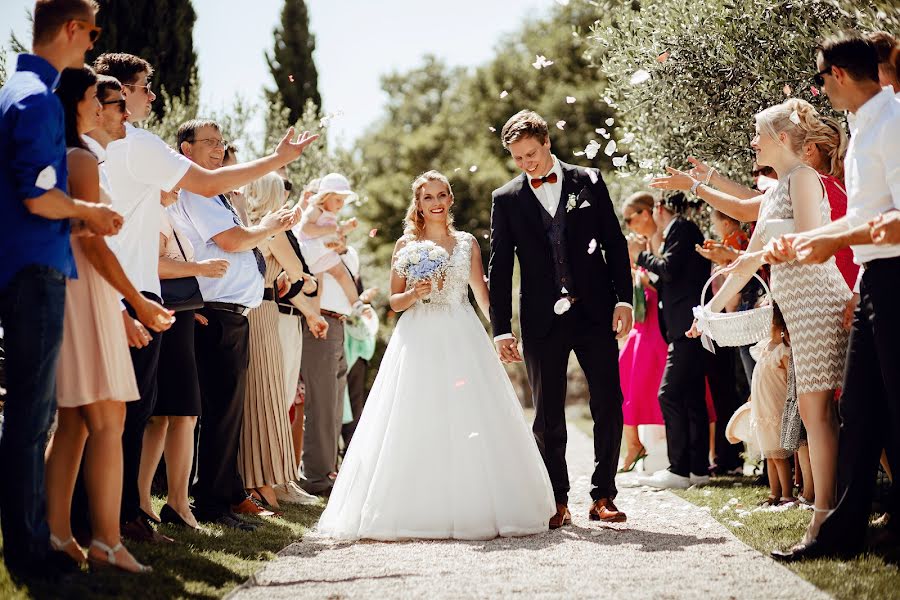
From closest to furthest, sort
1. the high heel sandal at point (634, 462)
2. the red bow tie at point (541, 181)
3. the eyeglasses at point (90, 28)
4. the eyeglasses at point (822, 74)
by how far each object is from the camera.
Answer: the eyeglasses at point (90, 28)
the eyeglasses at point (822, 74)
the red bow tie at point (541, 181)
the high heel sandal at point (634, 462)

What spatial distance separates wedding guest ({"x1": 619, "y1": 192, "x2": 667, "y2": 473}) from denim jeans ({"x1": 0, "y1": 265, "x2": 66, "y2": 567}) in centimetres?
710

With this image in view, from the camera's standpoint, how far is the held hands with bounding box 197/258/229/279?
5641 millimetres

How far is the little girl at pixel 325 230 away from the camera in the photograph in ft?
29.3

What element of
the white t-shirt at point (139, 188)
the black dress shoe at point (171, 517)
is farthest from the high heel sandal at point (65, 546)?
the black dress shoe at point (171, 517)

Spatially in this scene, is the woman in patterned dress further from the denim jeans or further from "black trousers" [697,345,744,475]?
"black trousers" [697,345,744,475]

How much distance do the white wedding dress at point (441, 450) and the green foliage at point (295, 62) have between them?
18.3 meters

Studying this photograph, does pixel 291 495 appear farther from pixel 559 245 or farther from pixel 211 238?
pixel 559 245

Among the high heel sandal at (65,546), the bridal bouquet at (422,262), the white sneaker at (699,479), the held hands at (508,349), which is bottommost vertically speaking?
the white sneaker at (699,479)

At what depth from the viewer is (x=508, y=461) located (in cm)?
614

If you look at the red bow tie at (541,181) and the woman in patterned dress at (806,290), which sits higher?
the red bow tie at (541,181)

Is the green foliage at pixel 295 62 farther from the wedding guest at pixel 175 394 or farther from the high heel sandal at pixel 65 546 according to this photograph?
the high heel sandal at pixel 65 546

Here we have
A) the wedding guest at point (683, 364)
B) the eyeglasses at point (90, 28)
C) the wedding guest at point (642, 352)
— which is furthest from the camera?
the wedding guest at point (642, 352)

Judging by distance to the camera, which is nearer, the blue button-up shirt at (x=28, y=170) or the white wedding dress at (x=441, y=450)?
the blue button-up shirt at (x=28, y=170)

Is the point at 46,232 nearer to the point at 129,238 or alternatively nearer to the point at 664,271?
the point at 129,238
